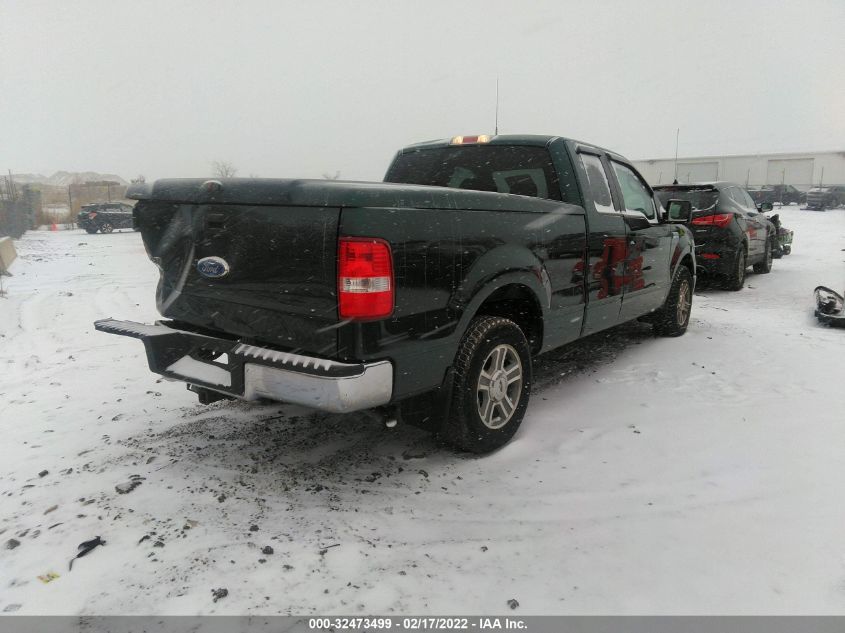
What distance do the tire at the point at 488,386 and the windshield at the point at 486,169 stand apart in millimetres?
1245

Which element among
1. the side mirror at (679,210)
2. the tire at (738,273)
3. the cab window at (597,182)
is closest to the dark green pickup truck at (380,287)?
the cab window at (597,182)

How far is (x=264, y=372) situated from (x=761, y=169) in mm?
55411

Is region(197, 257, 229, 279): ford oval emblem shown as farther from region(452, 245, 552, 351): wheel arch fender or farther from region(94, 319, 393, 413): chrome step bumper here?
region(452, 245, 552, 351): wheel arch fender

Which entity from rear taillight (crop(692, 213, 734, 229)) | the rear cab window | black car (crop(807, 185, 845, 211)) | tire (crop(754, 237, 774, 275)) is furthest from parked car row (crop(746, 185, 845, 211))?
rear taillight (crop(692, 213, 734, 229))

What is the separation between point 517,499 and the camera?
9.50 ft

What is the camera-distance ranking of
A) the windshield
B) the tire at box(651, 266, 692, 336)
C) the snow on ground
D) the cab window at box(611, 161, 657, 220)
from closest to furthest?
the snow on ground, the windshield, the cab window at box(611, 161, 657, 220), the tire at box(651, 266, 692, 336)

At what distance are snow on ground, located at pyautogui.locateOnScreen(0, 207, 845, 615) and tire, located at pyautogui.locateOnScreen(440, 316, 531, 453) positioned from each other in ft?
0.55

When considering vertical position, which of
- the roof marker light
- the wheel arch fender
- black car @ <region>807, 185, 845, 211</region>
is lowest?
the wheel arch fender

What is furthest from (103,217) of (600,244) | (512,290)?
(512,290)

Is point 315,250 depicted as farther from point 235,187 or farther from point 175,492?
point 175,492

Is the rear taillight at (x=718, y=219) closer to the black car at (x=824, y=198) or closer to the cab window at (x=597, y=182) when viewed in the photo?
the cab window at (x=597, y=182)

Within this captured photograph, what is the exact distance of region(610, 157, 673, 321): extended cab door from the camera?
476 centimetres
